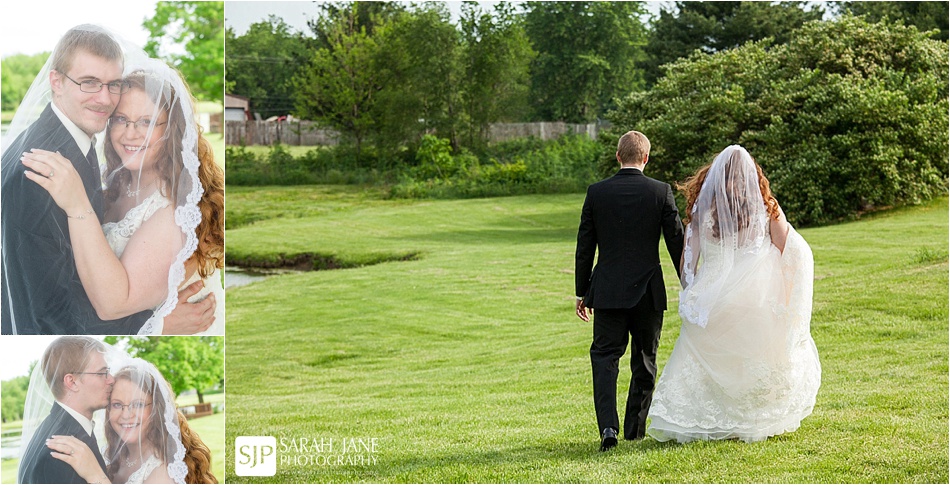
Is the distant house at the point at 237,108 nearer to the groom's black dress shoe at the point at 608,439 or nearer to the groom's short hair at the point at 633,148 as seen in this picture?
the groom's short hair at the point at 633,148

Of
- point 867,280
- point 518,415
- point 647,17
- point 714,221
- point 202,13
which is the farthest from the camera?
point 647,17

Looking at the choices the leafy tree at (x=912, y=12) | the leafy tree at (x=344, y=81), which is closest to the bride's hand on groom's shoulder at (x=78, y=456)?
the leafy tree at (x=344, y=81)

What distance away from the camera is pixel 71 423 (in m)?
4.31

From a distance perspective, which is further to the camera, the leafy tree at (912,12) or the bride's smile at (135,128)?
the leafy tree at (912,12)

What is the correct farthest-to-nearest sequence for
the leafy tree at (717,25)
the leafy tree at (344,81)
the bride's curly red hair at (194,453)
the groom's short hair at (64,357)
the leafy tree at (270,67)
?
Answer: the leafy tree at (717,25), the leafy tree at (344,81), the leafy tree at (270,67), the bride's curly red hair at (194,453), the groom's short hair at (64,357)

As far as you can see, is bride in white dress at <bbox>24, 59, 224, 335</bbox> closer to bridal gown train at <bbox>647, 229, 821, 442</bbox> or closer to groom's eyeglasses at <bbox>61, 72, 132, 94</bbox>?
groom's eyeglasses at <bbox>61, 72, 132, 94</bbox>

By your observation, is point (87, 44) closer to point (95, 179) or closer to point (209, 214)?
point (95, 179)

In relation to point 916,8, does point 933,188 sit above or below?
below

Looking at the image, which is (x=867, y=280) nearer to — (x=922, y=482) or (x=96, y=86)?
Answer: (x=922, y=482)

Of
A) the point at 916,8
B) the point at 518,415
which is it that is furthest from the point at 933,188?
the point at 518,415

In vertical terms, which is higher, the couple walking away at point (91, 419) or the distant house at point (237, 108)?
the distant house at point (237, 108)

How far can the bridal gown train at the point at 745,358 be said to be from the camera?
4793mm

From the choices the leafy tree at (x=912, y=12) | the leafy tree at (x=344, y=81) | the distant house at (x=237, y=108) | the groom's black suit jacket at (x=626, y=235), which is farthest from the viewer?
the leafy tree at (x=344, y=81)

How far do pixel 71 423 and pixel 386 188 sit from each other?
16.4 m
